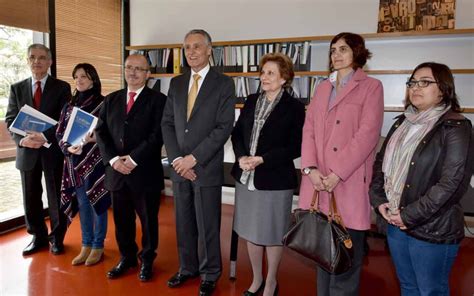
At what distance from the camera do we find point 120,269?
279 centimetres

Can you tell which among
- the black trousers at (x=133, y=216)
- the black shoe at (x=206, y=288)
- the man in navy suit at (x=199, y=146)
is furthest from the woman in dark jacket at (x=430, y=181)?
the black trousers at (x=133, y=216)

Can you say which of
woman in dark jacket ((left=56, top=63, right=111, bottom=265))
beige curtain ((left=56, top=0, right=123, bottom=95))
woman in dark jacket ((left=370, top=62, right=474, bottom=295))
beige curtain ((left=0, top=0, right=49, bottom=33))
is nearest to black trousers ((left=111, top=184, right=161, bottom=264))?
woman in dark jacket ((left=56, top=63, right=111, bottom=265))

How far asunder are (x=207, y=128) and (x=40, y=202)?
1.91 metres

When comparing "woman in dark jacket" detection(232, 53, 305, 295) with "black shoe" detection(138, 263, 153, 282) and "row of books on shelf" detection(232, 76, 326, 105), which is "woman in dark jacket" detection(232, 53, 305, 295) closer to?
"black shoe" detection(138, 263, 153, 282)

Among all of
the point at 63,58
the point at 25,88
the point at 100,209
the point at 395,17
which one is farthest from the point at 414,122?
the point at 63,58

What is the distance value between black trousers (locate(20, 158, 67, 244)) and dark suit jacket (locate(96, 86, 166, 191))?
0.78 m

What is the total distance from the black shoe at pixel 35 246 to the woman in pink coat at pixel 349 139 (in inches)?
99.3

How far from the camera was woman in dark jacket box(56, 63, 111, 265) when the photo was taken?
289cm

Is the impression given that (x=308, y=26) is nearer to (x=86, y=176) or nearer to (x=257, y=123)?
(x=257, y=123)

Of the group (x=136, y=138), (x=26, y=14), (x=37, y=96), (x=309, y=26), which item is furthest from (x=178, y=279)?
(x=309, y=26)

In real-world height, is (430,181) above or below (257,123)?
below

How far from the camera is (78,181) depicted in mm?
2930

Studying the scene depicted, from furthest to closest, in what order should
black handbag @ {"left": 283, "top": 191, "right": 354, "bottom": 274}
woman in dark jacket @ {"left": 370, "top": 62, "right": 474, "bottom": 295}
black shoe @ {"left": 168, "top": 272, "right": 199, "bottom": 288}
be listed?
black shoe @ {"left": 168, "top": 272, "right": 199, "bottom": 288}
black handbag @ {"left": 283, "top": 191, "right": 354, "bottom": 274}
woman in dark jacket @ {"left": 370, "top": 62, "right": 474, "bottom": 295}

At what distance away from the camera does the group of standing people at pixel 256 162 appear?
1666 millimetres
